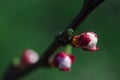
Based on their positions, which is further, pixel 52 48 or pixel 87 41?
pixel 52 48

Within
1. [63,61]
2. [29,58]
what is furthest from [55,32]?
[63,61]

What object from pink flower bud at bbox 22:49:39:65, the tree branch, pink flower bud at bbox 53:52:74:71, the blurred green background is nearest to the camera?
the tree branch

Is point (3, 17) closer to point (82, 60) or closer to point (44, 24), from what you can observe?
point (44, 24)

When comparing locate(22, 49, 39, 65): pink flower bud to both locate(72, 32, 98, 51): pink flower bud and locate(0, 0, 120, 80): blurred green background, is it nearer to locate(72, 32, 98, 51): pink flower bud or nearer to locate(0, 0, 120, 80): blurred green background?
locate(72, 32, 98, 51): pink flower bud

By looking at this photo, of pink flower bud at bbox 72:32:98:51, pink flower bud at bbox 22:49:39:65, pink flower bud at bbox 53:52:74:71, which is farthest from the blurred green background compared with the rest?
pink flower bud at bbox 72:32:98:51

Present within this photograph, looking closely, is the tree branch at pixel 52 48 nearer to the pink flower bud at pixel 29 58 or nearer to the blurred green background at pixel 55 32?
the pink flower bud at pixel 29 58

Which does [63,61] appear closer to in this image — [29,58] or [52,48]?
[52,48]
